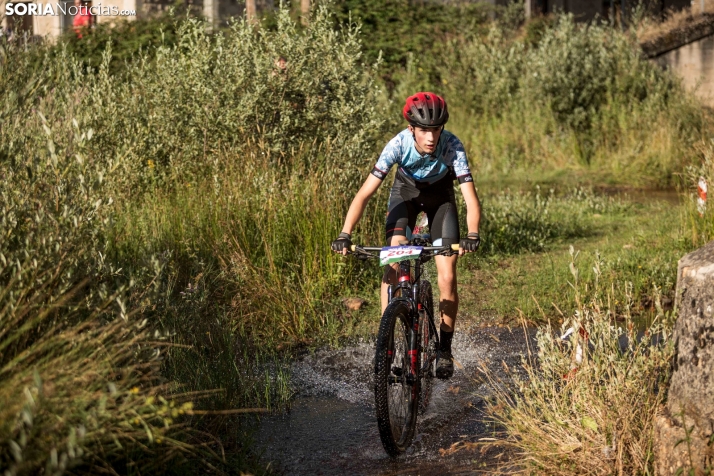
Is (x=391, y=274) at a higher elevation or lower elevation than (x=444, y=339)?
higher

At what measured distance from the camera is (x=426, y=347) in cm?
637

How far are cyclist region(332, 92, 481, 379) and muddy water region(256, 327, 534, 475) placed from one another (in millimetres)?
430


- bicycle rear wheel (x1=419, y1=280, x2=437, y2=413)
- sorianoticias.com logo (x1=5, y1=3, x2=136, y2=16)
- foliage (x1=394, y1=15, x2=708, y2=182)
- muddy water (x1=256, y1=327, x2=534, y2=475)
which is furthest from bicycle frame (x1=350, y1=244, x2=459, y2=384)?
sorianoticias.com logo (x1=5, y1=3, x2=136, y2=16)

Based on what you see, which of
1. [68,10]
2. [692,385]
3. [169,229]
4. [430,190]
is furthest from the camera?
[68,10]

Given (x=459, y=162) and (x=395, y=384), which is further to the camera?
(x=459, y=162)

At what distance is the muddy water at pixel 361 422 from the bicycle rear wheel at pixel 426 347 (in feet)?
0.46

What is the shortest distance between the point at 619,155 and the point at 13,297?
13.6 m


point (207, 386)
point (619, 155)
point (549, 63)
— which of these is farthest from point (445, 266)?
point (549, 63)

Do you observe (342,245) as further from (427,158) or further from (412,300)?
(427,158)

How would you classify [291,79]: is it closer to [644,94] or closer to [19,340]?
[19,340]

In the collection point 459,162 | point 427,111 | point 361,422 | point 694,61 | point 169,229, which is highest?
point 694,61

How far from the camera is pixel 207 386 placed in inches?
221

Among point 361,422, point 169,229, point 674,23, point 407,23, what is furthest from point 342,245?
point 407,23

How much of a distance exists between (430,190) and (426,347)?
1103 mm
